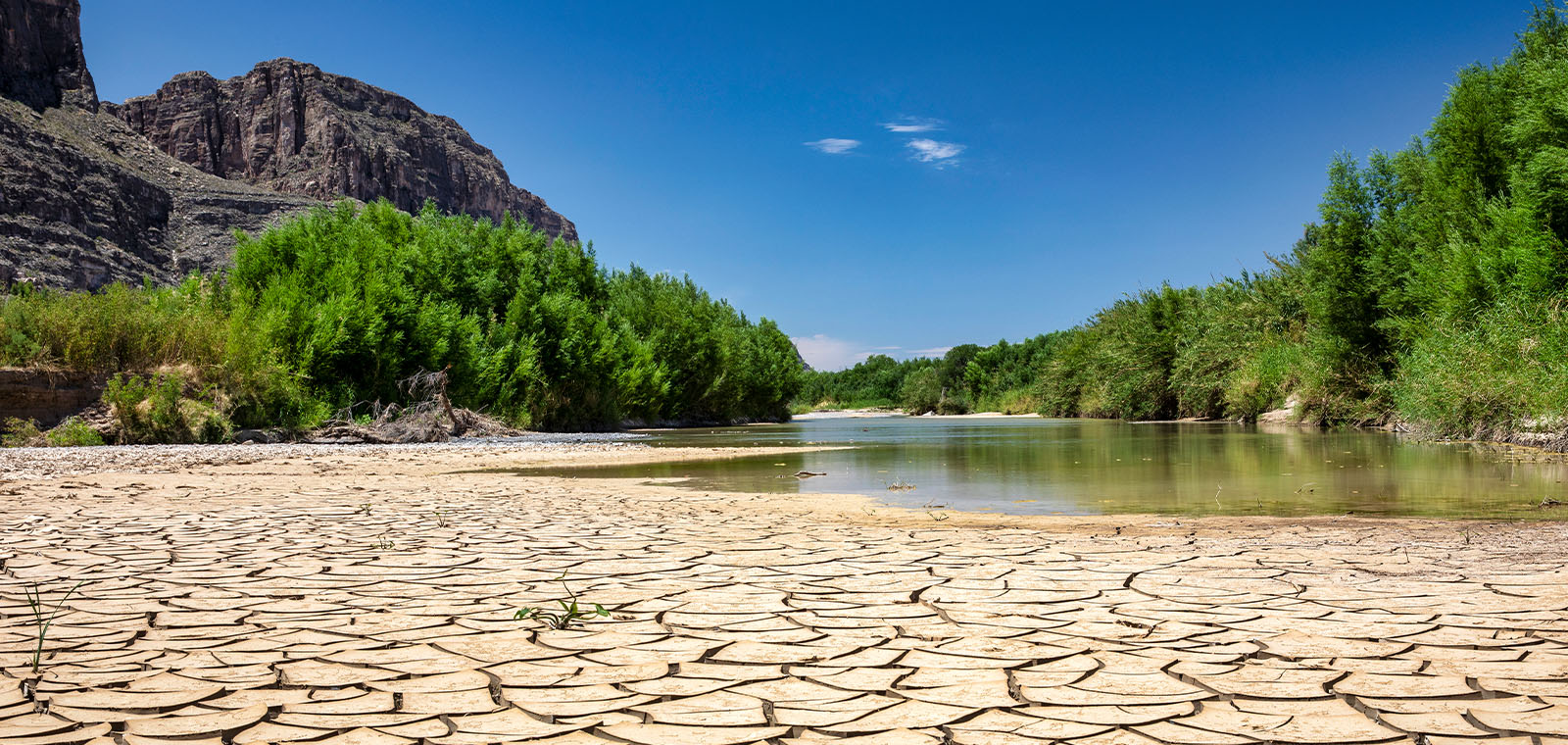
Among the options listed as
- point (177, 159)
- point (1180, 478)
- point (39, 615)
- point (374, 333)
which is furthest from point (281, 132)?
point (39, 615)

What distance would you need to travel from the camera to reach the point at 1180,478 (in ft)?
32.0

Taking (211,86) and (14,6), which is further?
(211,86)

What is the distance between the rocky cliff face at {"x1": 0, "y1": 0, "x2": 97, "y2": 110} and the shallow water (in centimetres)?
8127

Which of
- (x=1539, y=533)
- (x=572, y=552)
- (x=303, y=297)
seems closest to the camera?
(x=572, y=552)

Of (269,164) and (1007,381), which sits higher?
(269,164)

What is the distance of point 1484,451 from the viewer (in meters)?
12.7

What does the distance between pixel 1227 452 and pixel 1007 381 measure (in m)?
63.9

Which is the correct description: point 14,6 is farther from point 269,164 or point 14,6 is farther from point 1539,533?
point 1539,533

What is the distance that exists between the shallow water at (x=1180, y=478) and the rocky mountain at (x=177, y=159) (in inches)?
1208

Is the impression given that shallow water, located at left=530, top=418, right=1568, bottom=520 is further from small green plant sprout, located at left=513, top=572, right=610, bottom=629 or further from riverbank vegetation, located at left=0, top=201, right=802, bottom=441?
riverbank vegetation, located at left=0, top=201, right=802, bottom=441

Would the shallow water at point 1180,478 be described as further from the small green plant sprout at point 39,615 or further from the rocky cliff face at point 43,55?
the rocky cliff face at point 43,55

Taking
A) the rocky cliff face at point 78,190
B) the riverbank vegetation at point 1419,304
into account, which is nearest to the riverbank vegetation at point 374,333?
the riverbank vegetation at point 1419,304

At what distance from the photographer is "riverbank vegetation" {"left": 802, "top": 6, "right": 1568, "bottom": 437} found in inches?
584

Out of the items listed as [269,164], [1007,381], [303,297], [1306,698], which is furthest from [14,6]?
[1306,698]
